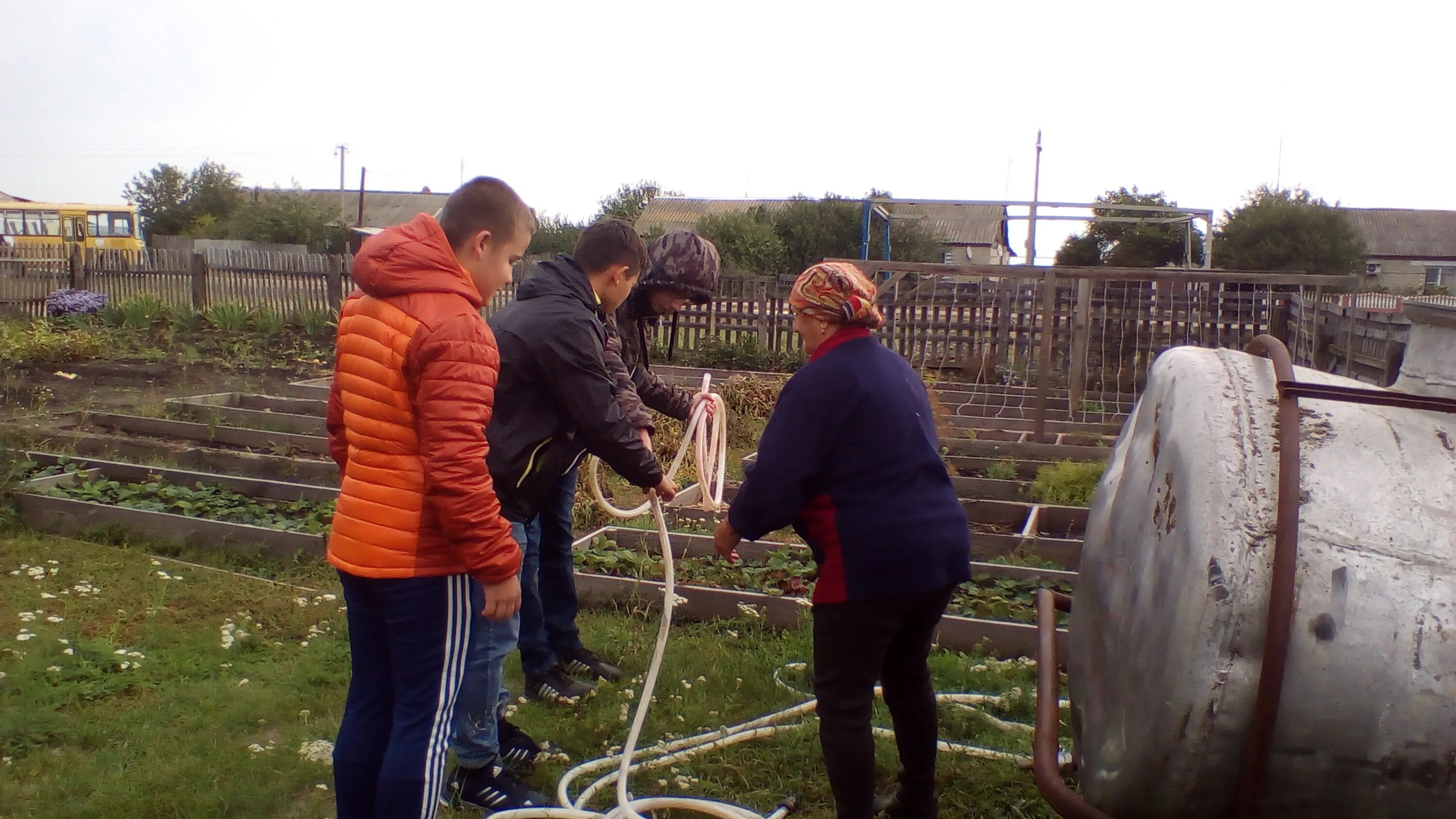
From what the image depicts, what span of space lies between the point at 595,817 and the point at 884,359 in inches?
63.8

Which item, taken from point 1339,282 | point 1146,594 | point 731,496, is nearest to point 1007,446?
point 731,496

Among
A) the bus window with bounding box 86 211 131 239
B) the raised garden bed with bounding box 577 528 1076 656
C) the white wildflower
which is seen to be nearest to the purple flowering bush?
the raised garden bed with bounding box 577 528 1076 656

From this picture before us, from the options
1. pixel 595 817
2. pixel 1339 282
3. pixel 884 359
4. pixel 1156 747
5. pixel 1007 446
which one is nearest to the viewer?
pixel 1156 747

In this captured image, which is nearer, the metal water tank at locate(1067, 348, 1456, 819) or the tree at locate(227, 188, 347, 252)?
the metal water tank at locate(1067, 348, 1456, 819)

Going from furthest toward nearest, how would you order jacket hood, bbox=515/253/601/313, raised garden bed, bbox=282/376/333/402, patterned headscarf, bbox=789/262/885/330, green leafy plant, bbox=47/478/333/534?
1. raised garden bed, bbox=282/376/333/402
2. green leafy plant, bbox=47/478/333/534
3. jacket hood, bbox=515/253/601/313
4. patterned headscarf, bbox=789/262/885/330

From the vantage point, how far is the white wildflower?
3570mm

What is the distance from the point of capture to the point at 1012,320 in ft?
51.6

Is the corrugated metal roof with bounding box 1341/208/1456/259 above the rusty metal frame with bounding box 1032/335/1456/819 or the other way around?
above

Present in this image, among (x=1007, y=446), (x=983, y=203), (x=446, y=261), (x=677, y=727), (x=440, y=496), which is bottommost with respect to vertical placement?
(x=677, y=727)

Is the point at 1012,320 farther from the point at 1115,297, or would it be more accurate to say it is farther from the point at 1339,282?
the point at 1339,282

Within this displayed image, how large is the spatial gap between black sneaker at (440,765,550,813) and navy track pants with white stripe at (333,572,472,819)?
2.00 ft

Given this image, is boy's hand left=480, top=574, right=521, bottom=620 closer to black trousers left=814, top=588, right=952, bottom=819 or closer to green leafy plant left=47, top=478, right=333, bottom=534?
black trousers left=814, top=588, right=952, bottom=819

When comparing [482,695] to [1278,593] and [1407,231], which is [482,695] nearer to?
[1278,593]

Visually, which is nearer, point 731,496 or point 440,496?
point 440,496
